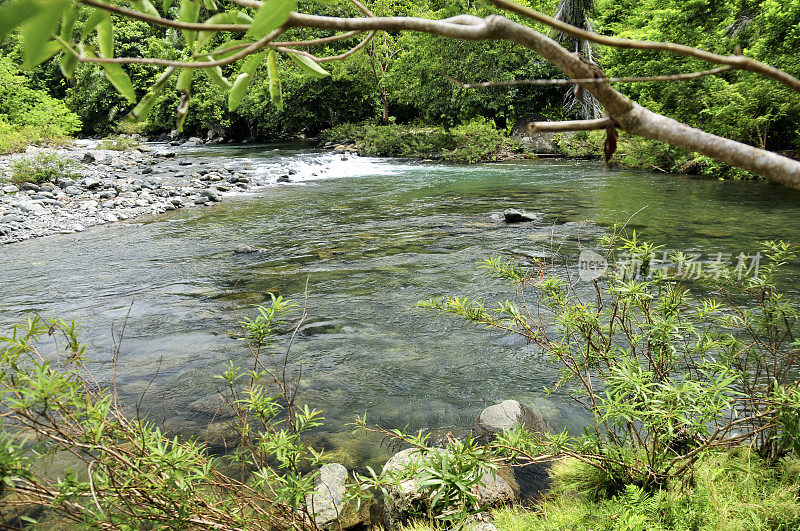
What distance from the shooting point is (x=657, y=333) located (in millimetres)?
2330

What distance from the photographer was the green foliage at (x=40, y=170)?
1283cm

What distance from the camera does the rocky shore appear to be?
33.6 ft

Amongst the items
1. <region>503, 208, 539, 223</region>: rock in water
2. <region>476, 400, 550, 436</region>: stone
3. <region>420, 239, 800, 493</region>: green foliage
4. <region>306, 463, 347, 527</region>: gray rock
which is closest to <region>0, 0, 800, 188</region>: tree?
<region>420, 239, 800, 493</region>: green foliage

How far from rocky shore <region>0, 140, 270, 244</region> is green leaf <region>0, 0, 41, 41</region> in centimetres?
1074

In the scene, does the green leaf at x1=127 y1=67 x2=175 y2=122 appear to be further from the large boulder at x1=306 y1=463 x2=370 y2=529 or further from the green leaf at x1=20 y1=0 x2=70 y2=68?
the large boulder at x1=306 y1=463 x2=370 y2=529

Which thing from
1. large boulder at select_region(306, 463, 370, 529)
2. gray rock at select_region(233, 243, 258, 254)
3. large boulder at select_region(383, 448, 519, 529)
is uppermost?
gray rock at select_region(233, 243, 258, 254)

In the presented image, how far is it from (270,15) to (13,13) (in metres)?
0.30

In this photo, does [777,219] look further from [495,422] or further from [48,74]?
[48,74]

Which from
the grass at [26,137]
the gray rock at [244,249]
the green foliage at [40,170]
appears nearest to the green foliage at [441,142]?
the green foliage at [40,170]

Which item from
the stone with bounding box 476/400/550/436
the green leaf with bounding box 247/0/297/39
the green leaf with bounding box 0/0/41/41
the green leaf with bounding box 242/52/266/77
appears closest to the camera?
the green leaf with bounding box 0/0/41/41

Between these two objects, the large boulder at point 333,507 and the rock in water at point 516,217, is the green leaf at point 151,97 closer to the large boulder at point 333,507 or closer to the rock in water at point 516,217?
the large boulder at point 333,507

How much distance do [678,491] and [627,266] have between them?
1.16 meters

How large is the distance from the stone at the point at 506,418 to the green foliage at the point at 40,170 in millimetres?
14133

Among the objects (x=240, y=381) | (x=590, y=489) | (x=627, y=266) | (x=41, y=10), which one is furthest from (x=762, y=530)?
(x=240, y=381)
